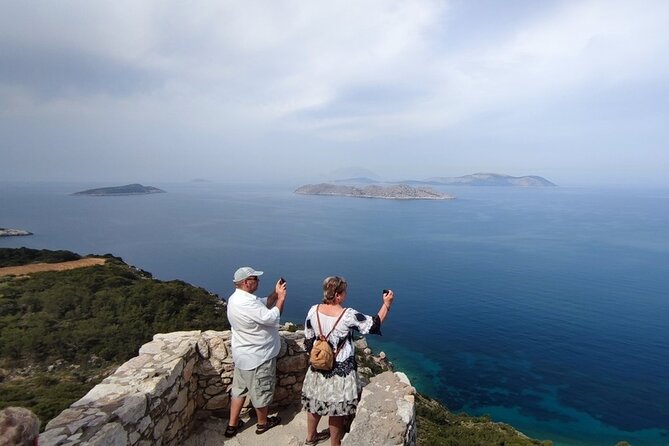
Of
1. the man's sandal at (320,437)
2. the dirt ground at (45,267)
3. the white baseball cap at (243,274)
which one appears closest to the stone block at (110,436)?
the white baseball cap at (243,274)

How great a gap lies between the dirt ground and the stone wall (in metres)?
40.7

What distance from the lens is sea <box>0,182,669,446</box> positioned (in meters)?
31.6

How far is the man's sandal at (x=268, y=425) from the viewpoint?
490 cm

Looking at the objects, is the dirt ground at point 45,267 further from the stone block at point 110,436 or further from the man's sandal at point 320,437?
the man's sandal at point 320,437

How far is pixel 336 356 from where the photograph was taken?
4.16 metres

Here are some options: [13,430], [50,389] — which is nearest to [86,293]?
[50,389]

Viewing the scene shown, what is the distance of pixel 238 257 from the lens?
243ft

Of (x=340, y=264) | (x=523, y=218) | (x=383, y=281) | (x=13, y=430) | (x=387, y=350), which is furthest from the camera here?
(x=523, y=218)

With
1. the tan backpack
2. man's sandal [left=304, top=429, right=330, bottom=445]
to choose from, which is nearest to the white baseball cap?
the tan backpack

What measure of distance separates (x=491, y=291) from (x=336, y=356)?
188 ft

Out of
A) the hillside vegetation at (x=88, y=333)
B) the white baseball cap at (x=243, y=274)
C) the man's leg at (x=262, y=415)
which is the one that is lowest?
the hillside vegetation at (x=88, y=333)

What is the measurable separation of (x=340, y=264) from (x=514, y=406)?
138 ft

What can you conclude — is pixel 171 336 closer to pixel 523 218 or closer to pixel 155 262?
pixel 155 262

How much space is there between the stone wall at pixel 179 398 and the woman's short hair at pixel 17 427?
1244 millimetres
